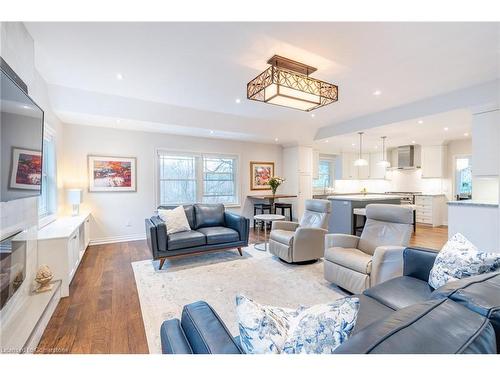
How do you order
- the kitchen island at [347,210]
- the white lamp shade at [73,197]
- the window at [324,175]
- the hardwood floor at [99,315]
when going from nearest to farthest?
the hardwood floor at [99,315] < the white lamp shade at [73,197] < the kitchen island at [347,210] < the window at [324,175]

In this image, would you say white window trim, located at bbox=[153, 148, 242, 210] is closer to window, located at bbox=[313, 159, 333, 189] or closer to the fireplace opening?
window, located at bbox=[313, 159, 333, 189]

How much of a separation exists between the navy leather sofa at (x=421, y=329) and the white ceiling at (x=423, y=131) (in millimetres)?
3984

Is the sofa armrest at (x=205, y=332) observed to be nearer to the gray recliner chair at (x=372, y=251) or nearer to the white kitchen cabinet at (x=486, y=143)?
the gray recliner chair at (x=372, y=251)

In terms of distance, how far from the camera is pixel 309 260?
3.63 meters

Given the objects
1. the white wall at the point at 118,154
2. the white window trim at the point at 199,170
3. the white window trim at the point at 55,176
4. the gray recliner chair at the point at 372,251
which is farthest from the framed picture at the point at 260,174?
the white window trim at the point at 55,176

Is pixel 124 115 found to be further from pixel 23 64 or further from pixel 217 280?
pixel 217 280

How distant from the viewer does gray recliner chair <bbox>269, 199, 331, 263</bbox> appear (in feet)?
11.4

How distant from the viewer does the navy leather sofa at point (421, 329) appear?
2.12 feet

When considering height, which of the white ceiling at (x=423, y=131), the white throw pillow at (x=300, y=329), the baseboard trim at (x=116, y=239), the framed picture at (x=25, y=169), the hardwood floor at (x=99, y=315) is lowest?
the hardwood floor at (x=99, y=315)

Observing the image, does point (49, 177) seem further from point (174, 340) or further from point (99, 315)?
point (174, 340)

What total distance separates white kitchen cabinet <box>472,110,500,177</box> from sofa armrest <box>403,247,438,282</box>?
2643 millimetres

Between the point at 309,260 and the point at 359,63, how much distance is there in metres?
2.69
